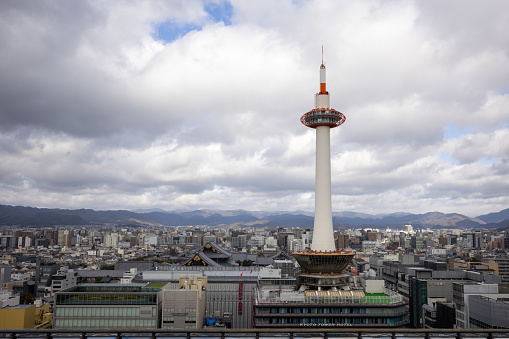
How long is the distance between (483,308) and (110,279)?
316 ft

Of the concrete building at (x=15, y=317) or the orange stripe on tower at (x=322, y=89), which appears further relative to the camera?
the orange stripe on tower at (x=322, y=89)

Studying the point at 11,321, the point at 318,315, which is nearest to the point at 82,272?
the point at 11,321

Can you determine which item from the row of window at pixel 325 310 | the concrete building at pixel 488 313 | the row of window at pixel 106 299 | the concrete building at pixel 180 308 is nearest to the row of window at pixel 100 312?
the row of window at pixel 106 299

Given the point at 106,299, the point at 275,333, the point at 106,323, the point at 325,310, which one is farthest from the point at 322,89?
the point at 275,333

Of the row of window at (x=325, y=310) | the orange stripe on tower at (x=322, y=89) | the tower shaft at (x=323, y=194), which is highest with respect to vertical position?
the orange stripe on tower at (x=322, y=89)

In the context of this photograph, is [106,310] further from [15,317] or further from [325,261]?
[325,261]

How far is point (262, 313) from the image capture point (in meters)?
59.5

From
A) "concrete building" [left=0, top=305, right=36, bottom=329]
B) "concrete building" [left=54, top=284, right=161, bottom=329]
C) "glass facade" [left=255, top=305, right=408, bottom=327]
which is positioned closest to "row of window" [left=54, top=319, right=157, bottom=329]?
"concrete building" [left=54, top=284, right=161, bottom=329]

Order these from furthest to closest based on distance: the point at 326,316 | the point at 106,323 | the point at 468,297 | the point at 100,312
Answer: the point at 468,297 < the point at 326,316 < the point at 100,312 < the point at 106,323

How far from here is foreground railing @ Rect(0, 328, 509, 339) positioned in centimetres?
1598

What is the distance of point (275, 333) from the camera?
16562mm

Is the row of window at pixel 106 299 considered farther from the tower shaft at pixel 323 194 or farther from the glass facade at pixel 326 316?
the tower shaft at pixel 323 194

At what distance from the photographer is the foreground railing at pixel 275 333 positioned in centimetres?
1598

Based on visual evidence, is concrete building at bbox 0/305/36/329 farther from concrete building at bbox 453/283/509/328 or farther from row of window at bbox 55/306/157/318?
concrete building at bbox 453/283/509/328
